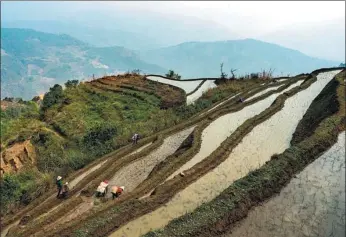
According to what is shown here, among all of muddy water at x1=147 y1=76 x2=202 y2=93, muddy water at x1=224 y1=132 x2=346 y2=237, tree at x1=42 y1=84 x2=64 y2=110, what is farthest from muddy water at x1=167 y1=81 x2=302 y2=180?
tree at x1=42 y1=84 x2=64 y2=110

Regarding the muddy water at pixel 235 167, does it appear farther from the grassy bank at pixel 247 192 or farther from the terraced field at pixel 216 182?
the grassy bank at pixel 247 192

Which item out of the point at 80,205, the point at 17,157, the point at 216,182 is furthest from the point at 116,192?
the point at 17,157

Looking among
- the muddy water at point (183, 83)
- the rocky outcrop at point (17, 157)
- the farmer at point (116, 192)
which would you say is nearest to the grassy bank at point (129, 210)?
the farmer at point (116, 192)

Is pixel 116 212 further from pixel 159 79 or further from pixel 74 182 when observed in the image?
pixel 159 79

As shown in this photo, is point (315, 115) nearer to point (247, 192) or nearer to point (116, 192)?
point (247, 192)

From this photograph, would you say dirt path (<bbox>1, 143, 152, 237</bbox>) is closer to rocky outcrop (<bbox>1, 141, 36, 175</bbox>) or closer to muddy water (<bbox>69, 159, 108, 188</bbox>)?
muddy water (<bbox>69, 159, 108, 188</bbox>)

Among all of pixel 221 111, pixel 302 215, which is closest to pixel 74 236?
pixel 302 215
